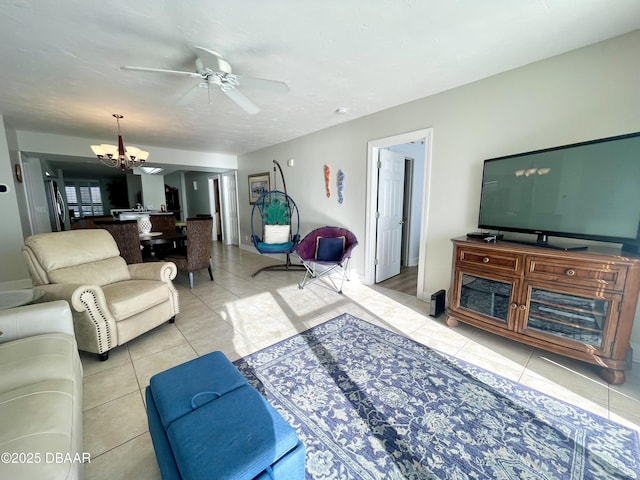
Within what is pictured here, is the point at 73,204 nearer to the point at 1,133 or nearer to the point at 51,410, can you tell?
the point at 1,133

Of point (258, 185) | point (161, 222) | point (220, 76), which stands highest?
point (220, 76)

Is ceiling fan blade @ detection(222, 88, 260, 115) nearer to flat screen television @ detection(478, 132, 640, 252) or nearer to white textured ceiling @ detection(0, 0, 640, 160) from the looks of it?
white textured ceiling @ detection(0, 0, 640, 160)

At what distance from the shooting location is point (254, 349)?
6.99ft

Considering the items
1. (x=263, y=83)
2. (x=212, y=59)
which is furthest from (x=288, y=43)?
(x=212, y=59)

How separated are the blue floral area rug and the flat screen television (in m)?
1.20

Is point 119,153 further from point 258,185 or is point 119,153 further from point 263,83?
point 258,185

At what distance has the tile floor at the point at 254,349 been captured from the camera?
1383 mm

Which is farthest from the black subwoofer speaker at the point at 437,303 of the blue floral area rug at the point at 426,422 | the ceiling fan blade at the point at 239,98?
the ceiling fan blade at the point at 239,98

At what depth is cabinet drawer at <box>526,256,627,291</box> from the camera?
5.32ft

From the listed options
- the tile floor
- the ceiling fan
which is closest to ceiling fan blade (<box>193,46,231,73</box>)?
the ceiling fan

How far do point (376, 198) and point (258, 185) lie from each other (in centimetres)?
310

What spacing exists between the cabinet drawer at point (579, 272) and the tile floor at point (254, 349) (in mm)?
678

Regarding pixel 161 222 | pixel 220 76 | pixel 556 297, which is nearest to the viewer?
pixel 556 297

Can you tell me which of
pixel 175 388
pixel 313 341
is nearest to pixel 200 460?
pixel 175 388
